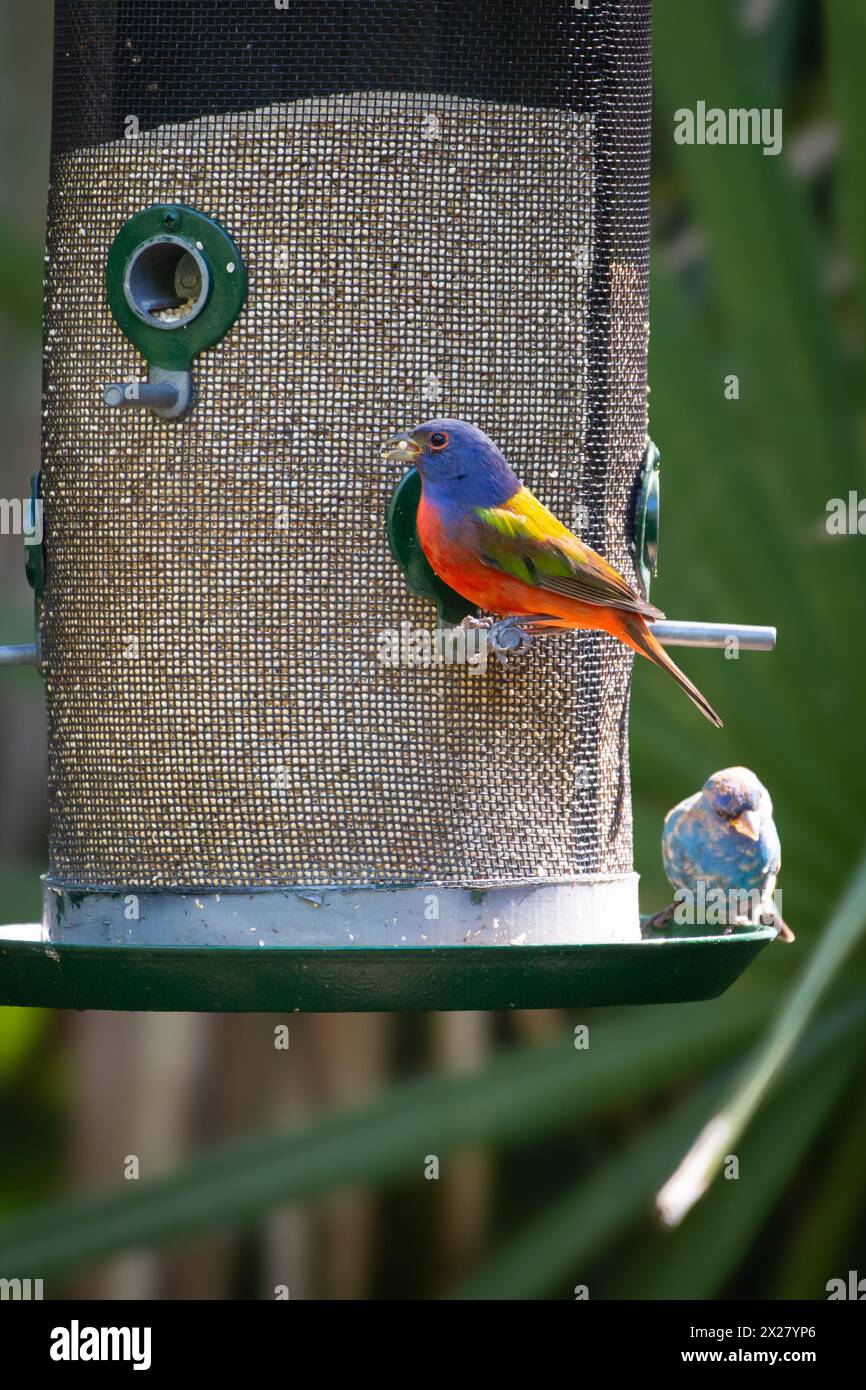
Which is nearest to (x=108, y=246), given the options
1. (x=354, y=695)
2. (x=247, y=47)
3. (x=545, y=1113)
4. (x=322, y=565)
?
(x=247, y=47)

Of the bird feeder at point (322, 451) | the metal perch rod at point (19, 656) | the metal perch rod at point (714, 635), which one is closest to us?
the bird feeder at point (322, 451)

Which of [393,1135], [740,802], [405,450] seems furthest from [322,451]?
[393,1135]

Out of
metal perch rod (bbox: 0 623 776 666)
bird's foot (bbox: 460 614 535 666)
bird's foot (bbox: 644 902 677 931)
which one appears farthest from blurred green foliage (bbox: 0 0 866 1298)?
bird's foot (bbox: 460 614 535 666)

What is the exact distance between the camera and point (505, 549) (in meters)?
3.57

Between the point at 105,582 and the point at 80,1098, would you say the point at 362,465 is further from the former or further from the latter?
the point at 80,1098

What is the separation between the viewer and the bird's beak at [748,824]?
13.5 feet

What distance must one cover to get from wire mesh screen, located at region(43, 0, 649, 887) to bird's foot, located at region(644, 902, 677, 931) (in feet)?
1.79

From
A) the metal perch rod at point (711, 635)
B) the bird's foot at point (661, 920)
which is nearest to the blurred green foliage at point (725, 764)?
the bird's foot at point (661, 920)

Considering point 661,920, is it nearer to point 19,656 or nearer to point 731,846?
point 731,846

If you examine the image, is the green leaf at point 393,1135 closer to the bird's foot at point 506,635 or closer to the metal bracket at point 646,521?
the metal bracket at point 646,521

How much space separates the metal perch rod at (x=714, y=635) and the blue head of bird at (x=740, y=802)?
14.7 inches

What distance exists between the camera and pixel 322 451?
3678 millimetres

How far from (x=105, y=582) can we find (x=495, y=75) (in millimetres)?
1209

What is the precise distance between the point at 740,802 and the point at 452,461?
1.08 m
